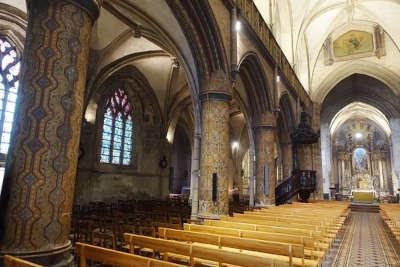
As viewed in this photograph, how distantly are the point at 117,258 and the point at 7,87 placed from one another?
1234 cm

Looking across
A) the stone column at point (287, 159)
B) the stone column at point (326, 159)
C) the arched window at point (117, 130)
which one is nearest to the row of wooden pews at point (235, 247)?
the arched window at point (117, 130)

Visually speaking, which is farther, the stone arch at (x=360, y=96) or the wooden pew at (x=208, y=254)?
the stone arch at (x=360, y=96)

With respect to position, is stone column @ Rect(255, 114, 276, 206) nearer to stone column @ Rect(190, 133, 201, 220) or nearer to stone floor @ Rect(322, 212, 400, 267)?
stone floor @ Rect(322, 212, 400, 267)

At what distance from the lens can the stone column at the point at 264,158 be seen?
14148 mm

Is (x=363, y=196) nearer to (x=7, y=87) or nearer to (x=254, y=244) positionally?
(x=254, y=244)

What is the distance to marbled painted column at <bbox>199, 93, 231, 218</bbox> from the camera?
30.6 feet

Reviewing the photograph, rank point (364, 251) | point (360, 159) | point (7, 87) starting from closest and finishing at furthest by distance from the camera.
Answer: point (364, 251) → point (7, 87) → point (360, 159)

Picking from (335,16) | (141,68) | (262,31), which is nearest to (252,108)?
(262,31)

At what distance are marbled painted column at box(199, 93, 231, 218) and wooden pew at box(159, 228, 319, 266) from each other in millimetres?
4421

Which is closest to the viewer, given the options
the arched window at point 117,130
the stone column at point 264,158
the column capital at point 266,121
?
the stone column at point 264,158

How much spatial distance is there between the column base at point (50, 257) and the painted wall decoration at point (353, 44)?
2722 cm

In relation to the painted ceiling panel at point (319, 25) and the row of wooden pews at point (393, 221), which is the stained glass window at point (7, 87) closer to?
the painted ceiling panel at point (319, 25)

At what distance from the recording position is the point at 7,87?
12562 mm

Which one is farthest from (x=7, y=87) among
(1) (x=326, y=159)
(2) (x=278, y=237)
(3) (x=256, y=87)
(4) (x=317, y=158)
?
(1) (x=326, y=159)
